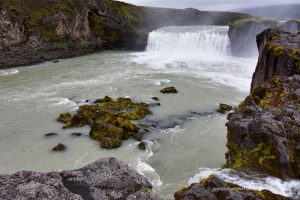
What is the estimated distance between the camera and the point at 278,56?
16.4 m

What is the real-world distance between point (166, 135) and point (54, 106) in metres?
10.7

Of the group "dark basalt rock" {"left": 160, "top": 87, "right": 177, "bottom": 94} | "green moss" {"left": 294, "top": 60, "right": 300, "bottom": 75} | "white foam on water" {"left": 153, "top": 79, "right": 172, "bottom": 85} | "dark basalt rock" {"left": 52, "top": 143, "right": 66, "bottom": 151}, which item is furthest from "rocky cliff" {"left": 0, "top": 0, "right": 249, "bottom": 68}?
"green moss" {"left": 294, "top": 60, "right": 300, "bottom": 75}

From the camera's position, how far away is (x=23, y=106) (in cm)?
2597

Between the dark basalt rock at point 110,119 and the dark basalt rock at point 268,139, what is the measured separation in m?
9.38

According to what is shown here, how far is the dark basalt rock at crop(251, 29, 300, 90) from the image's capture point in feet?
51.4

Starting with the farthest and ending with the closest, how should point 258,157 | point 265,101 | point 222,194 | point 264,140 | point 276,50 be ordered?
point 276,50 → point 265,101 → point 264,140 → point 258,157 → point 222,194

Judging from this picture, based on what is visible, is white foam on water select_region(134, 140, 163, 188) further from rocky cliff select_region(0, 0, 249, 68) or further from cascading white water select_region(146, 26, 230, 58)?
cascading white water select_region(146, 26, 230, 58)

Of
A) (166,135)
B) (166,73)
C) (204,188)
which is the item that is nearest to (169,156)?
(166,135)

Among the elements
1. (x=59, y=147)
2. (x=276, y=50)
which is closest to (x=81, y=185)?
(x=59, y=147)

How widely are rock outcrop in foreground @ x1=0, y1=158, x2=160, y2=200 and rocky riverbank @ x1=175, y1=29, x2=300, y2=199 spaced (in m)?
0.93

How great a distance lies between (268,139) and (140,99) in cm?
1832

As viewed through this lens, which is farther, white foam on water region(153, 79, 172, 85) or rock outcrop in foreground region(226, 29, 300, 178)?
white foam on water region(153, 79, 172, 85)

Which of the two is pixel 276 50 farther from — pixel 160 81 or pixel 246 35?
pixel 246 35

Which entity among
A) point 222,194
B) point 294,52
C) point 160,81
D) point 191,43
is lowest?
point 160,81
